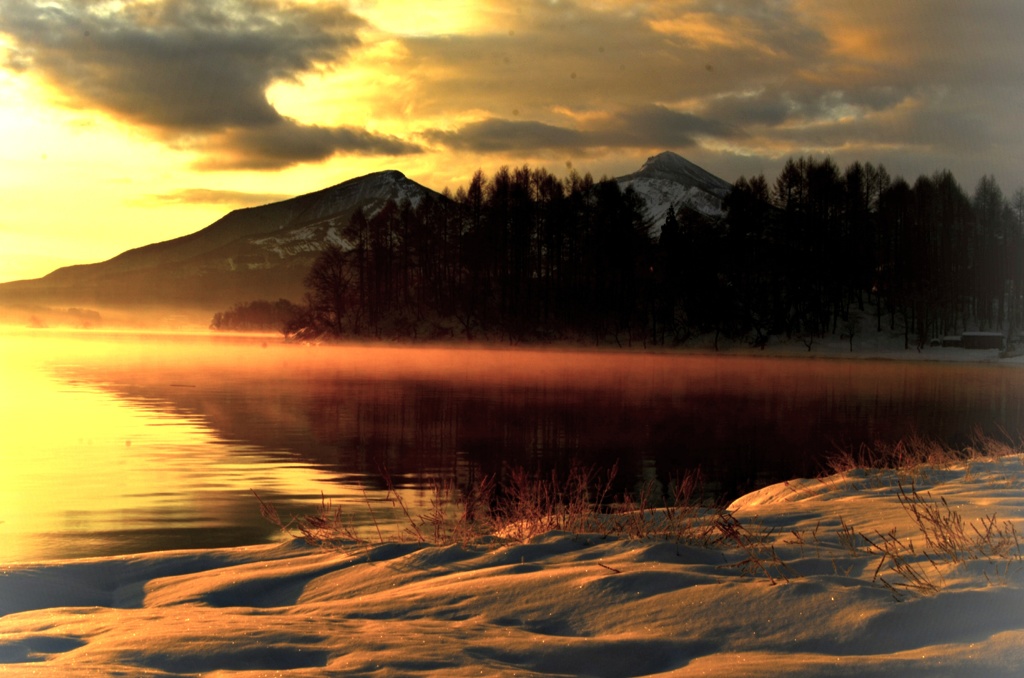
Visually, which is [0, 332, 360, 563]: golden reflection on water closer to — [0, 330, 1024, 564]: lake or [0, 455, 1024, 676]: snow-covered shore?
[0, 330, 1024, 564]: lake

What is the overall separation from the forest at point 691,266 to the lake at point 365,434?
3894 cm

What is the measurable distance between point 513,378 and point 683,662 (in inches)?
1617

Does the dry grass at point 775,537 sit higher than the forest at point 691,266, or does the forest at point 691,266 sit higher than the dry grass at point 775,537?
the forest at point 691,266

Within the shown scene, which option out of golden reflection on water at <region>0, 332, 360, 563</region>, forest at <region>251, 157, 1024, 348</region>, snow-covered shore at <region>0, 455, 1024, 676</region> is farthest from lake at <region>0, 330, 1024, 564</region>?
forest at <region>251, 157, 1024, 348</region>

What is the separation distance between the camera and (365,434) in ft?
82.7

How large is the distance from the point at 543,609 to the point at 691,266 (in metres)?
88.0

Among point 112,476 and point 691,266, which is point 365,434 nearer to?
point 112,476

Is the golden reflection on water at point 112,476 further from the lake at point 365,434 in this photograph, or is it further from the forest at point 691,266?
the forest at point 691,266

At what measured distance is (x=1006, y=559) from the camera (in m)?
6.76

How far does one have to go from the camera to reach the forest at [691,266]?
88.4 meters

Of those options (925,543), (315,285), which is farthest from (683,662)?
(315,285)

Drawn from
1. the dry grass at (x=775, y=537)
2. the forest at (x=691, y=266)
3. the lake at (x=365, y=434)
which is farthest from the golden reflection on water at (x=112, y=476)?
the forest at (x=691, y=266)

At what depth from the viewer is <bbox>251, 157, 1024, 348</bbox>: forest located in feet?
290

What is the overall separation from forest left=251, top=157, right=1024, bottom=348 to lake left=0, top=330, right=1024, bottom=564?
128ft
